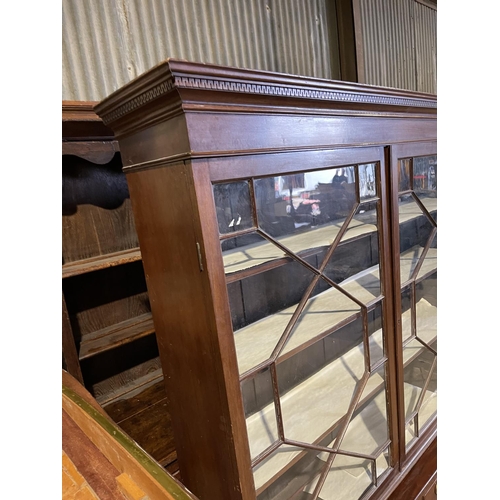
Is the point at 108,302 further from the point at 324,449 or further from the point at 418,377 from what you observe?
the point at 418,377

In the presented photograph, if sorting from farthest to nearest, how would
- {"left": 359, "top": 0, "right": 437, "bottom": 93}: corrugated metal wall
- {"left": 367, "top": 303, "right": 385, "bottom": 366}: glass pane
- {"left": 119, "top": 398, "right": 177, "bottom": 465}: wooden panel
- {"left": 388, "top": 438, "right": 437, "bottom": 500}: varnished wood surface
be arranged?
{"left": 359, "top": 0, "right": 437, "bottom": 93}: corrugated metal wall → {"left": 119, "top": 398, "right": 177, "bottom": 465}: wooden panel → {"left": 388, "top": 438, "right": 437, "bottom": 500}: varnished wood surface → {"left": 367, "top": 303, "right": 385, "bottom": 366}: glass pane

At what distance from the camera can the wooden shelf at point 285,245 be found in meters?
0.66

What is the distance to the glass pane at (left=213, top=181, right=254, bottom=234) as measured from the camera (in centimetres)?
62

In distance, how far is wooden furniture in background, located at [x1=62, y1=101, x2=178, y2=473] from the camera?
1.18 metres

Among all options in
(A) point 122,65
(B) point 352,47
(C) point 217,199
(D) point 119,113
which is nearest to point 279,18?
(B) point 352,47

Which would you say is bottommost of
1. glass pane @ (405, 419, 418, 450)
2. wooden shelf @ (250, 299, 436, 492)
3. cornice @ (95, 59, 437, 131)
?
glass pane @ (405, 419, 418, 450)

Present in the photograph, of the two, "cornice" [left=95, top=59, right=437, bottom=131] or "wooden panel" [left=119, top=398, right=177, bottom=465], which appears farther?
"wooden panel" [left=119, top=398, right=177, bottom=465]

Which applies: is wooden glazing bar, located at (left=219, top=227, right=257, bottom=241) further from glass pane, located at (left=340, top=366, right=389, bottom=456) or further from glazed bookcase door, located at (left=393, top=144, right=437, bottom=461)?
glass pane, located at (left=340, top=366, right=389, bottom=456)

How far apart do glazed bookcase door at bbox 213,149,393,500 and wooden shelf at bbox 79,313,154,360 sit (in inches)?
26.3

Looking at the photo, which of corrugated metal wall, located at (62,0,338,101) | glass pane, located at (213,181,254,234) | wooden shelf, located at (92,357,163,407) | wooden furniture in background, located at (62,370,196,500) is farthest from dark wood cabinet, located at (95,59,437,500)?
wooden shelf, located at (92,357,163,407)

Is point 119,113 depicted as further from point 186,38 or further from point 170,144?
point 186,38

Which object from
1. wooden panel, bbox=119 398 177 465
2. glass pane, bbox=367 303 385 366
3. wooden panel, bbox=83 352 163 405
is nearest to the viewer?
glass pane, bbox=367 303 385 366

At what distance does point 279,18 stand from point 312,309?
1.26 metres

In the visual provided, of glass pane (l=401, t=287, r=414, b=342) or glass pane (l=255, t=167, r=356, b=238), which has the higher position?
glass pane (l=255, t=167, r=356, b=238)
